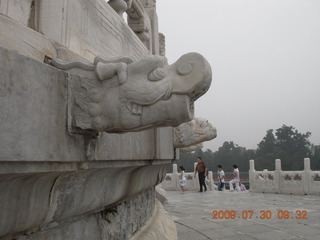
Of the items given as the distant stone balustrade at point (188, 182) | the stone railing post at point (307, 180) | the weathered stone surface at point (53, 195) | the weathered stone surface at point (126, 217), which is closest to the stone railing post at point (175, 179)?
the distant stone balustrade at point (188, 182)

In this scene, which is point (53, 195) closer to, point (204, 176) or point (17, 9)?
point (17, 9)

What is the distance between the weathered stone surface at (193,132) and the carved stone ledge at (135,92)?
266 centimetres

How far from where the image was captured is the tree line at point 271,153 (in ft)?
110

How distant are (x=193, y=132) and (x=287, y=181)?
8593 mm

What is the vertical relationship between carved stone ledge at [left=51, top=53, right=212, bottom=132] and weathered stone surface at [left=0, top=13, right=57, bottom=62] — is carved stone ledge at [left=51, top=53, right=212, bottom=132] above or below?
below

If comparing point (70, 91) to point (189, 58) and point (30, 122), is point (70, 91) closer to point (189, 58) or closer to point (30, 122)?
point (30, 122)

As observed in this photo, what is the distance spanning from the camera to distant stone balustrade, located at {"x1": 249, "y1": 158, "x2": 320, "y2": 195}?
1101 cm

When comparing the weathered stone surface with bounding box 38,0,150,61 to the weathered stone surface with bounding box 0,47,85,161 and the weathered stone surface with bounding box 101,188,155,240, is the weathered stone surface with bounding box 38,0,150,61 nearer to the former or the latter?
the weathered stone surface with bounding box 0,47,85,161

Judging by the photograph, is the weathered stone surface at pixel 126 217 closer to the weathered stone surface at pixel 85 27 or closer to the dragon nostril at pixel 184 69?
the weathered stone surface at pixel 85 27

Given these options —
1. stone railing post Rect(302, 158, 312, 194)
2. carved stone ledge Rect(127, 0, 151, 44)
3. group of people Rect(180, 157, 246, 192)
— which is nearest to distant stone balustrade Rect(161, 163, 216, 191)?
group of people Rect(180, 157, 246, 192)

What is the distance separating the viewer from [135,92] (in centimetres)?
147

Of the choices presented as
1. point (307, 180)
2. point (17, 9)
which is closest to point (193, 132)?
point (17, 9)

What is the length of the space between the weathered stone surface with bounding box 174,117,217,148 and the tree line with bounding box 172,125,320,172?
1174 inches

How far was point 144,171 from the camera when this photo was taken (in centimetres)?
270
